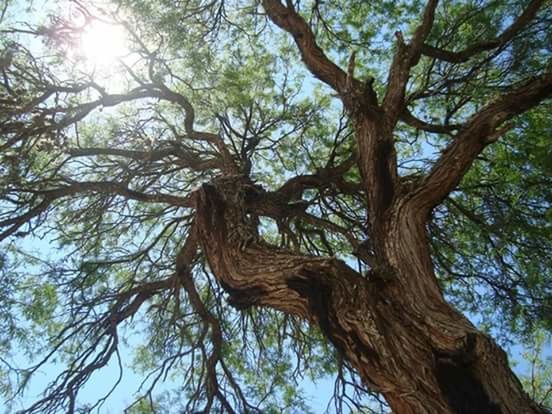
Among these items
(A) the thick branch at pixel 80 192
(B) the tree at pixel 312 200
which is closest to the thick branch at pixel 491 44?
(B) the tree at pixel 312 200

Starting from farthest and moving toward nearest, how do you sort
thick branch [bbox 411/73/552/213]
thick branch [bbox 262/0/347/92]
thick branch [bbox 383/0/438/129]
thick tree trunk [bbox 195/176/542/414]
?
1. thick branch [bbox 262/0/347/92]
2. thick branch [bbox 383/0/438/129]
3. thick branch [bbox 411/73/552/213]
4. thick tree trunk [bbox 195/176/542/414]

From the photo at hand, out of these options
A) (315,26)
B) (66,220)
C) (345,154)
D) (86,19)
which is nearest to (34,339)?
(66,220)

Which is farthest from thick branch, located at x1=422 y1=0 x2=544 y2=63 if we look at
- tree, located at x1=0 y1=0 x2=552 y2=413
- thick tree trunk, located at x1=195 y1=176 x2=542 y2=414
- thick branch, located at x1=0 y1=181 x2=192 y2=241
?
thick branch, located at x1=0 y1=181 x2=192 y2=241

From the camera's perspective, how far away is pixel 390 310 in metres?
2.71

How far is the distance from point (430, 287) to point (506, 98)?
1.29 m

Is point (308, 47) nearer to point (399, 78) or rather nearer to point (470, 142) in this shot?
point (399, 78)

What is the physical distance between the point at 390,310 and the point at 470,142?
3.84 ft

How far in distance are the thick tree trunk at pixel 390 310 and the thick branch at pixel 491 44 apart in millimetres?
2325

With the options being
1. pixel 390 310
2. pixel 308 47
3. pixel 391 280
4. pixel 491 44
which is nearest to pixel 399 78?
pixel 308 47

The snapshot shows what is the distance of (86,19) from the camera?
490 cm

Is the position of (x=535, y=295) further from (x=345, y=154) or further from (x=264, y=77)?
(x=264, y=77)

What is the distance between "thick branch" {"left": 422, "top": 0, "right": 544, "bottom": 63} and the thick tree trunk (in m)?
2.33

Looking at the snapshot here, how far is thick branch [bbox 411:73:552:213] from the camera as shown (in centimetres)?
311

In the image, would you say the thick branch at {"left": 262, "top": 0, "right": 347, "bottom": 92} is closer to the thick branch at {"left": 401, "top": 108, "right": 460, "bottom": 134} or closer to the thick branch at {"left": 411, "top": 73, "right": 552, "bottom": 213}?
the thick branch at {"left": 401, "top": 108, "right": 460, "bottom": 134}
